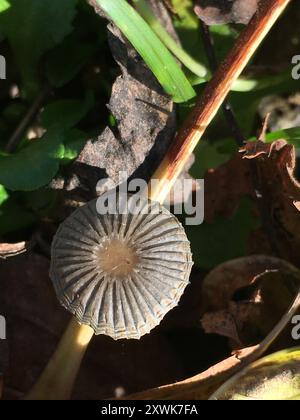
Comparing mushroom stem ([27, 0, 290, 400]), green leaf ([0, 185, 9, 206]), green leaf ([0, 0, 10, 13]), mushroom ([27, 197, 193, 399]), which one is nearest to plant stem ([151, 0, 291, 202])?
mushroom stem ([27, 0, 290, 400])

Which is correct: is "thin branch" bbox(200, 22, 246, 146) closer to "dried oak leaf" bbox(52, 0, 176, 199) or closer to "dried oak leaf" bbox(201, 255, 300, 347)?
"dried oak leaf" bbox(52, 0, 176, 199)

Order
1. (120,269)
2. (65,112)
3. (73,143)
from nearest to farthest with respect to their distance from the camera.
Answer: (120,269), (73,143), (65,112)

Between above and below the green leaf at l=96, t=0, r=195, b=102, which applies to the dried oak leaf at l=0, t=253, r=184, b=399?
below

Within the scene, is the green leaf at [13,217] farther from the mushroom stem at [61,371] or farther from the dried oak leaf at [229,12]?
the dried oak leaf at [229,12]

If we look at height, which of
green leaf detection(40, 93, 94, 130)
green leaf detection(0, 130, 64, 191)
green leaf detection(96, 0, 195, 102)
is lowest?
green leaf detection(0, 130, 64, 191)

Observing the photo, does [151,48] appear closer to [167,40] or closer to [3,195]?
[167,40]

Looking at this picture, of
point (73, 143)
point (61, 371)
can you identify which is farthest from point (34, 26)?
point (61, 371)

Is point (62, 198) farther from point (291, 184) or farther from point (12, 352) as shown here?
point (291, 184)
